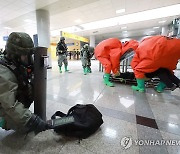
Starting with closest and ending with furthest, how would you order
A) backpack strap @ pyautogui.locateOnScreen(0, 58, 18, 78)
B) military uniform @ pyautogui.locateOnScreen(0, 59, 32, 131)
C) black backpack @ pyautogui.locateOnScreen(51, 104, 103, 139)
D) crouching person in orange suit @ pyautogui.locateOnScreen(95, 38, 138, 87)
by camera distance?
1. military uniform @ pyautogui.locateOnScreen(0, 59, 32, 131)
2. backpack strap @ pyautogui.locateOnScreen(0, 58, 18, 78)
3. black backpack @ pyautogui.locateOnScreen(51, 104, 103, 139)
4. crouching person in orange suit @ pyautogui.locateOnScreen(95, 38, 138, 87)

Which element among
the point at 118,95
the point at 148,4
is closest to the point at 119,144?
the point at 118,95

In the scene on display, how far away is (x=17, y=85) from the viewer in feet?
3.24

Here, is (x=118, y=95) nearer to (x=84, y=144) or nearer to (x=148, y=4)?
(x=84, y=144)

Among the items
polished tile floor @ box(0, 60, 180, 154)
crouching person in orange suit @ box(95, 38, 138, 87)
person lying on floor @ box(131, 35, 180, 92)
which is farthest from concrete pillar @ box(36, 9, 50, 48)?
person lying on floor @ box(131, 35, 180, 92)

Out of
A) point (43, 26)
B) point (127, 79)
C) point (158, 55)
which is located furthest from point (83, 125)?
point (43, 26)

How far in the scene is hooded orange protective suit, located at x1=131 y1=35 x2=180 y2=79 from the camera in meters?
1.93

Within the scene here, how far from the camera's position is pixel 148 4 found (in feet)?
17.6

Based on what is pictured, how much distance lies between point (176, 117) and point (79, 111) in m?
1.29

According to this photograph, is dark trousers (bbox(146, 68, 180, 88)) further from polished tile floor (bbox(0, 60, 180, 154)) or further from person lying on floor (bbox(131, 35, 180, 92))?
polished tile floor (bbox(0, 60, 180, 154))

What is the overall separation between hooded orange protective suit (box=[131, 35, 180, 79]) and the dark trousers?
10cm

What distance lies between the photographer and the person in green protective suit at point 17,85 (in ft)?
2.93

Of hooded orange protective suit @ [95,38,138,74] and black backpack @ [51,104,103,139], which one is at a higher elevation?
hooded orange protective suit @ [95,38,138,74]

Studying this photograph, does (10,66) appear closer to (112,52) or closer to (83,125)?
(83,125)

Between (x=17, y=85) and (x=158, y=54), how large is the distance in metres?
2.05
